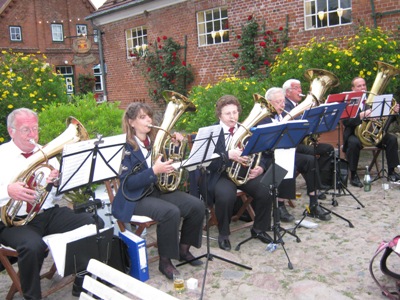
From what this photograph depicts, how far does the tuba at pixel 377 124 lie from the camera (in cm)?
666

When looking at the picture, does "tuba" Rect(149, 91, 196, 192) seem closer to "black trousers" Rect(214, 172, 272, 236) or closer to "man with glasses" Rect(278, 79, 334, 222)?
"black trousers" Rect(214, 172, 272, 236)

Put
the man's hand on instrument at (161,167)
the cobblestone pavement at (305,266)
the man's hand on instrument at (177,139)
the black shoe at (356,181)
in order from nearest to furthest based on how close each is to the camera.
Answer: the cobblestone pavement at (305,266)
the man's hand on instrument at (161,167)
the man's hand on instrument at (177,139)
the black shoe at (356,181)

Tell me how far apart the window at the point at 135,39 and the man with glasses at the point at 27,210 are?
1063 centimetres

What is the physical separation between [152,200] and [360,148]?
3937 millimetres

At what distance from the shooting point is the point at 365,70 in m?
7.75

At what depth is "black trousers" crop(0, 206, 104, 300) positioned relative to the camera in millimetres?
3346

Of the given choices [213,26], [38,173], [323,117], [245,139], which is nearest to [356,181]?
[323,117]

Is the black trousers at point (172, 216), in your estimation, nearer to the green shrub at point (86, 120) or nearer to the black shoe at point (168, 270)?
the black shoe at point (168, 270)

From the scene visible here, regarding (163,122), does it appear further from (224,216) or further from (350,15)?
(350,15)

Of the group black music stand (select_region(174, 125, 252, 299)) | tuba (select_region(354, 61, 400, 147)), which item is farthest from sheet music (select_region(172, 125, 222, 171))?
tuba (select_region(354, 61, 400, 147))

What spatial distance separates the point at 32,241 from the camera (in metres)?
3.39

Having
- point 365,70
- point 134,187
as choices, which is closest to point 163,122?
point 134,187

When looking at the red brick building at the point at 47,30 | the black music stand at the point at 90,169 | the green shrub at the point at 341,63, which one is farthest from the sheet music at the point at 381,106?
the red brick building at the point at 47,30

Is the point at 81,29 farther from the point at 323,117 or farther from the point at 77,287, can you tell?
the point at 77,287
